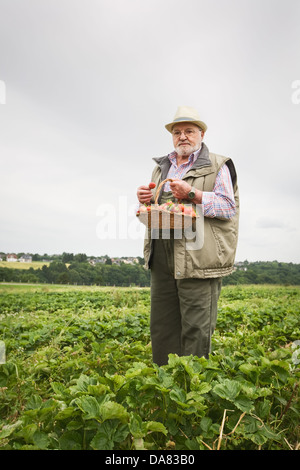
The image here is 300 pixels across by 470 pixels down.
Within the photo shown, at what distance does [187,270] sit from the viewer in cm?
243

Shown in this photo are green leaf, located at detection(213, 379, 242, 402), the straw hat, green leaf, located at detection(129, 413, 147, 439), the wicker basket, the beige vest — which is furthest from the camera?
the straw hat

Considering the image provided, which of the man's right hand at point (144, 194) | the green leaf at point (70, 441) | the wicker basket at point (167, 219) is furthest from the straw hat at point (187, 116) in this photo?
the green leaf at point (70, 441)

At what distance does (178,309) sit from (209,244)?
0.74 meters

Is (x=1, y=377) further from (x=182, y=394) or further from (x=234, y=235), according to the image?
(x=234, y=235)

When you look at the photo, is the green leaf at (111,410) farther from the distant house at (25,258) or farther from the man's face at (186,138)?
the distant house at (25,258)

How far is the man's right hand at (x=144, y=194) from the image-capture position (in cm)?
271

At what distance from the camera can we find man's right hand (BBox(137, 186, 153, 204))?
8.89 feet

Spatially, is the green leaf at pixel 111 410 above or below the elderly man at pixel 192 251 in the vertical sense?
below

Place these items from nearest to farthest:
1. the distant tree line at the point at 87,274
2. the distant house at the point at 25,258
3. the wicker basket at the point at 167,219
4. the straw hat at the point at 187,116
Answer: the wicker basket at the point at 167,219
the straw hat at the point at 187,116
the distant tree line at the point at 87,274
the distant house at the point at 25,258

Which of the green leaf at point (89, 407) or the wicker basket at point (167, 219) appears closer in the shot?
the green leaf at point (89, 407)

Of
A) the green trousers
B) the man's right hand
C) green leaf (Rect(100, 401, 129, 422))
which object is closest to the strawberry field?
green leaf (Rect(100, 401, 129, 422))

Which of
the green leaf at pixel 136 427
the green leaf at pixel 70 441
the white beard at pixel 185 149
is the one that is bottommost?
the green leaf at pixel 70 441

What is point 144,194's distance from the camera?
2727 mm

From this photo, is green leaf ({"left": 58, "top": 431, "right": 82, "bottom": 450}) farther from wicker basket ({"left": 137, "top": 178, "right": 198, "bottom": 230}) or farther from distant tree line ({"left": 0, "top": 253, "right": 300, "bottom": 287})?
distant tree line ({"left": 0, "top": 253, "right": 300, "bottom": 287})
